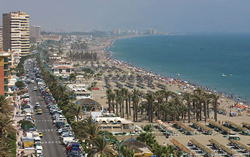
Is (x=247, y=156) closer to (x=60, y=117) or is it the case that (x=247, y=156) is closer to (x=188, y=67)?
(x=60, y=117)

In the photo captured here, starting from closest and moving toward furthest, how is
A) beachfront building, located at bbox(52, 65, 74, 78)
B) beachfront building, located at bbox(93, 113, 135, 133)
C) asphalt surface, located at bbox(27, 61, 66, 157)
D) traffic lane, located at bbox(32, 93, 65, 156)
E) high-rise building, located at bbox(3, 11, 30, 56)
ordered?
asphalt surface, located at bbox(27, 61, 66, 157) → traffic lane, located at bbox(32, 93, 65, 156) → beachfront building, located at bbox(93, 113, 135, 133) → beachfront building, located at bbox(52, 65, 74, 78) → high-rise building, located at bbox(3, 11, 30, 56)

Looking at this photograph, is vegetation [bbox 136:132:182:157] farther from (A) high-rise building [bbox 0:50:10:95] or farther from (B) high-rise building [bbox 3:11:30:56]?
(B) high-rise building [bbox 3:11:30:56]

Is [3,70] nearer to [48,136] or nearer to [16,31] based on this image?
[48,136]

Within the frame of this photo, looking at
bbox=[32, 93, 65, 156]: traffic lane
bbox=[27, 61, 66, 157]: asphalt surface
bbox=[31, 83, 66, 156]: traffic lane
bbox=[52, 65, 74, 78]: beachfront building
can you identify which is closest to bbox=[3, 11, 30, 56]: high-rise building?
bbox=[52, 65, 74, 78]: beachfront building

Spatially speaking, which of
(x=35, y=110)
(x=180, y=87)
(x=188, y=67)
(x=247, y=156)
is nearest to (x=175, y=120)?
(x=247, y=156)

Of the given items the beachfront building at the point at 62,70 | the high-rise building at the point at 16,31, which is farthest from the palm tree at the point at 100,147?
the high-rise building at the point at 16,31

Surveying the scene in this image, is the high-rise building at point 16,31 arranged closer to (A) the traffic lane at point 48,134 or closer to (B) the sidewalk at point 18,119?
(A) the traffic lane at point 48,134

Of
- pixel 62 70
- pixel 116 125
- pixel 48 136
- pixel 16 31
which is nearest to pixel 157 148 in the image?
pixel 48 136

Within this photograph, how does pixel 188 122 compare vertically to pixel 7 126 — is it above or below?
below

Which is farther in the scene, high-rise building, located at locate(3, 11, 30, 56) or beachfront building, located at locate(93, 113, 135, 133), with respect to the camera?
high-rise building, located at locate(3, 11, 30, 56)
